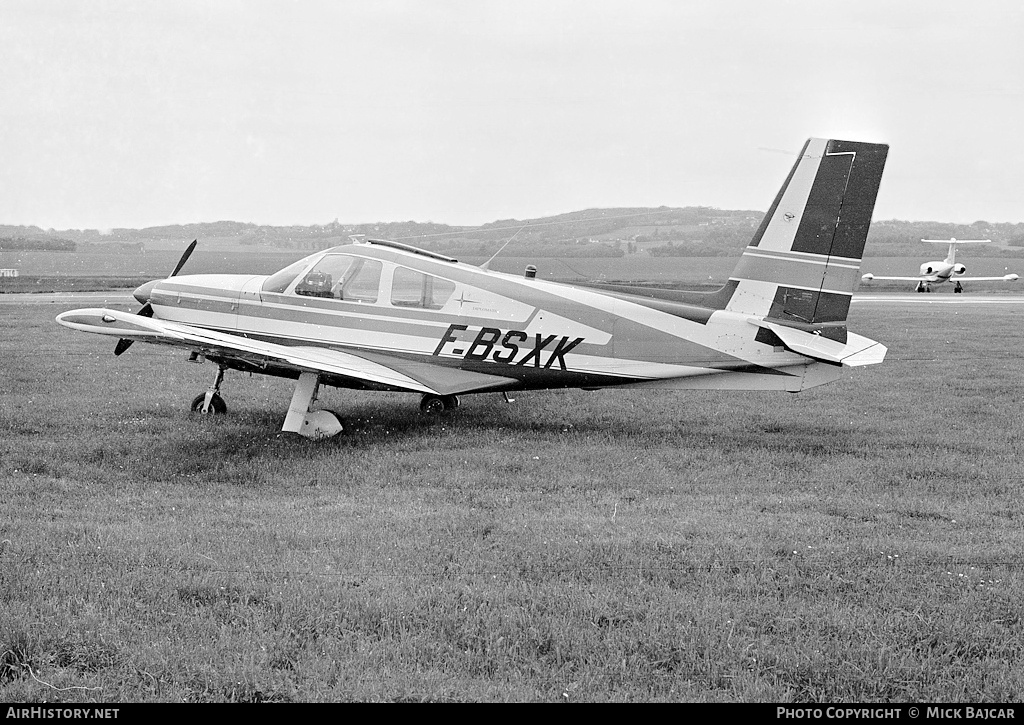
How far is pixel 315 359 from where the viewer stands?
10.8 m

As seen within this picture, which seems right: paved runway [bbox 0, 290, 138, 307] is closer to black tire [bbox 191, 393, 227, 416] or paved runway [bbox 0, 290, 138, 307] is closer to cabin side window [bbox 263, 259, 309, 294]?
black tire [bbox 191, 393, 227, 416]

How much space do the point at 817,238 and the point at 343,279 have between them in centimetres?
557

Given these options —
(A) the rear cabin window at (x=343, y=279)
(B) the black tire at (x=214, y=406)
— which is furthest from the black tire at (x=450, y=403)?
(B) the black tire at (x=214, y=406)

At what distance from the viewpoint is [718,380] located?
10422mm

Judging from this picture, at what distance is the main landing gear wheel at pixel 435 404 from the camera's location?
12.2 m

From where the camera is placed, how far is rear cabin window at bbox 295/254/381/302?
11.3 metres

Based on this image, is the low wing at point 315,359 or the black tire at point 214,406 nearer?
the low wing at point 315,359

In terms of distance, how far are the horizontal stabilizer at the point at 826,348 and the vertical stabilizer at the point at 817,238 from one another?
0.47 feet

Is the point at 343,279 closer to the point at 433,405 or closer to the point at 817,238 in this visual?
the point at 433,405

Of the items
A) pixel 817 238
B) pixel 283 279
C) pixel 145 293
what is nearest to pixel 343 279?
pixel 283 279

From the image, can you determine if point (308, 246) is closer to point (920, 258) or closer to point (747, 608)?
point (747, 608)

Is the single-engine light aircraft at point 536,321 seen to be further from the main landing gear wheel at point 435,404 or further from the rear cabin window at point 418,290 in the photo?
the main landing gear wheel at point 435,404
